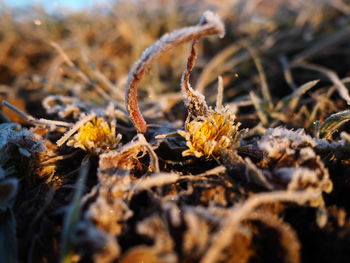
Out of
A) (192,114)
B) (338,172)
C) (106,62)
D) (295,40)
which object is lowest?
(338,172)

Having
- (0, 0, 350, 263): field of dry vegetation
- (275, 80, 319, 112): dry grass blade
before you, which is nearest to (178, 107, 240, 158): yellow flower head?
(0, 0, 350, 263): field of dry vegetation

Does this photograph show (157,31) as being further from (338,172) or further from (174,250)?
(174,250)

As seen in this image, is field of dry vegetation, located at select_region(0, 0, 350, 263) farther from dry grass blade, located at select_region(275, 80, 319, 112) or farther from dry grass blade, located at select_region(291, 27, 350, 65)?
dry grass blade, located at select_region(291, 27, 350, 65)

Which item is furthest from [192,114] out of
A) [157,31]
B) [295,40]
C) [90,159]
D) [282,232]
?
[157,31]

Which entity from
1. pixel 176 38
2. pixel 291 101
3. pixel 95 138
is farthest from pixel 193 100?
pixel 291 101

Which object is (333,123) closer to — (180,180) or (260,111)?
(260,111)
